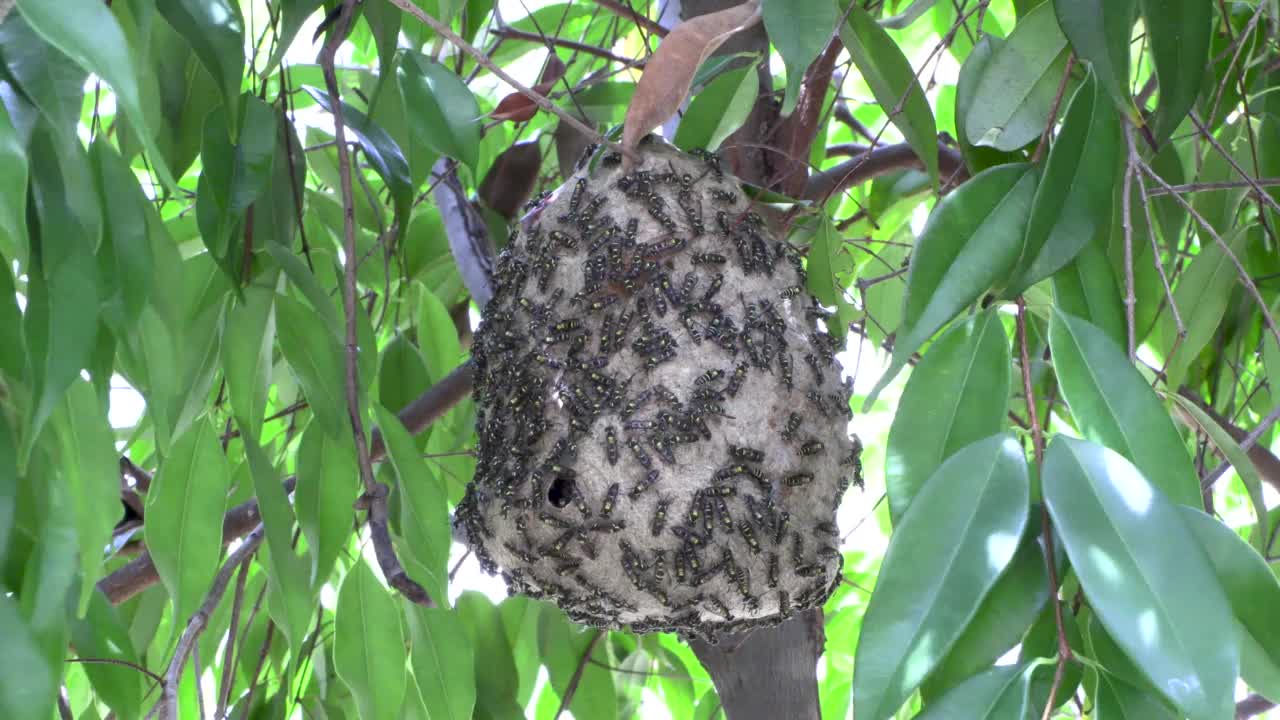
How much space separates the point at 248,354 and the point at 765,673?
72cm

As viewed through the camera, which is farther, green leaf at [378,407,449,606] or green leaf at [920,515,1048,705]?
green leaf at [378,407,449,606]

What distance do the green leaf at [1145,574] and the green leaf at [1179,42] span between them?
0.38 m

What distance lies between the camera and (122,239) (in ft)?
3.49

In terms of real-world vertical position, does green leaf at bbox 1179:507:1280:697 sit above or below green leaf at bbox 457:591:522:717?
below

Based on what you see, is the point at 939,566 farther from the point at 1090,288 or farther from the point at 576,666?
the point at 576,666

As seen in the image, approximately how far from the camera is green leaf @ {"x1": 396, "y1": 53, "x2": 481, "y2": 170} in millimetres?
1329

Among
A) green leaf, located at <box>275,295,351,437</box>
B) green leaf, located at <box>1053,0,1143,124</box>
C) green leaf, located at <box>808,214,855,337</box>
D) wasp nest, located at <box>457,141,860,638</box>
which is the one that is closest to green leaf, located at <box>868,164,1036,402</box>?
green leaf, located at <box>1053,0,1143,124</box>

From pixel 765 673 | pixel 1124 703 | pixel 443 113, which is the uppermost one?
pixel 443 113

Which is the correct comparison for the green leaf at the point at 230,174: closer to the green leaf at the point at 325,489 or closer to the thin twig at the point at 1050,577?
the green leaf at the point at 325,489

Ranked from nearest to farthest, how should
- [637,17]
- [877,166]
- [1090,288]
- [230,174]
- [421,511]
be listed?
1. [1090,288]
2. [230,174]
3. [421,511]
4. [637,17]
5. [877,166]

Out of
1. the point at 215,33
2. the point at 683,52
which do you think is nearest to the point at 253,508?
the point at 215,33

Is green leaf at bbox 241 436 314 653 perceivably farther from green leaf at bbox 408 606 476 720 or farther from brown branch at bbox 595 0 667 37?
brown branch at bbox 595 0 667 37

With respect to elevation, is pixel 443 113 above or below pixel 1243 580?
above

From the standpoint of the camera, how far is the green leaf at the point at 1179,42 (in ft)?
3.53
